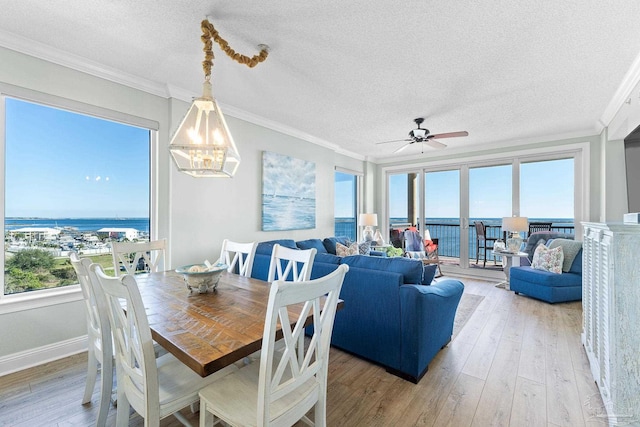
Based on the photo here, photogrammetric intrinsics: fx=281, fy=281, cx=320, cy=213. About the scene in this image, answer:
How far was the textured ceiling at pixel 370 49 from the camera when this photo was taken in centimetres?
190

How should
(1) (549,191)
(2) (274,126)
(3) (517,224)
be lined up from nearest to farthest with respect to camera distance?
(2) (274,126) → (3) (517,224) → (1) (549,191)

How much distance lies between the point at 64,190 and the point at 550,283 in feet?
19.2

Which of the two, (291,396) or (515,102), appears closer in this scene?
(291,396)

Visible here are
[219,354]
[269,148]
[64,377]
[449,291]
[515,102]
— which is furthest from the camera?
[269,148]

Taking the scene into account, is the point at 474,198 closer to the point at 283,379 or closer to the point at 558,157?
the point at 558,157

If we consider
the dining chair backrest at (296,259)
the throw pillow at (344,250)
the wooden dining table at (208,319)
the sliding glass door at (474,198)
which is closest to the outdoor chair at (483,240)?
the sliding glass door at (474,198)

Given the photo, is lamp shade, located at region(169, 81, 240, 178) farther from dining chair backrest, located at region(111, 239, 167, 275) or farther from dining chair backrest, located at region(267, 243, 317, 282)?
dining chair backrest, located at region(111, 239, 167, 275)

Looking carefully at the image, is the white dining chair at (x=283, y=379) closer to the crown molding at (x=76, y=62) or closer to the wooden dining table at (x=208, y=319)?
the wooden dining table at (x=208, y=319)

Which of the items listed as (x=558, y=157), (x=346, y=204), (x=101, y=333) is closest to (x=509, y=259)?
(x=558, y=157)

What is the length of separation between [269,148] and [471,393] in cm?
371

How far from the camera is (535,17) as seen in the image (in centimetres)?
192

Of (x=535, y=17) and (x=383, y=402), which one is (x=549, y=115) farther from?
(x=383, y=402)

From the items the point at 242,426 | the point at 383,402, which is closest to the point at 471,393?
the point at 383,402

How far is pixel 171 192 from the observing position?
312 cm
